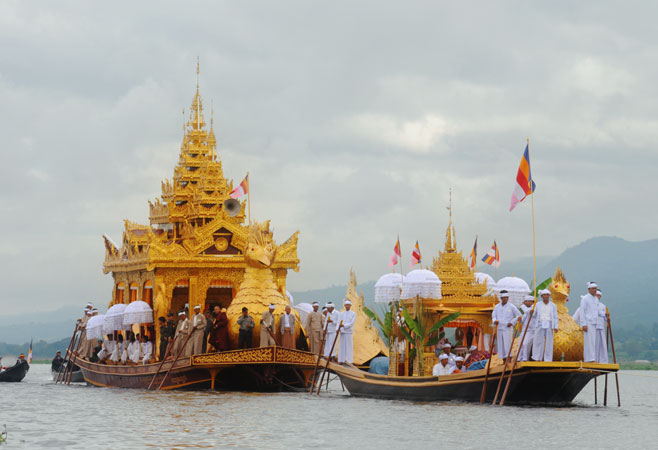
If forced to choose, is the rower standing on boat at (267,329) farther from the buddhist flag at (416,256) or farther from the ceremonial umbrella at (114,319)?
the buddhist flag at (416,256)

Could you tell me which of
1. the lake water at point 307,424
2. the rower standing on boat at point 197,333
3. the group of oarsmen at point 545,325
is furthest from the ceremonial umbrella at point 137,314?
the group of oarsmen at point 545,325

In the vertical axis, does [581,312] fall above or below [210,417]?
above

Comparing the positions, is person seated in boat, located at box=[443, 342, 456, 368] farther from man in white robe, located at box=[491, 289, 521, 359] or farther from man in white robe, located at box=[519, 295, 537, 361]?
man in white robe, located at box=[519, 295, 537, 361]

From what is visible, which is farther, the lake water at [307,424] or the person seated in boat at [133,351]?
the person seated in boat at [133,351]

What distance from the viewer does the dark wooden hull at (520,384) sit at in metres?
21.9

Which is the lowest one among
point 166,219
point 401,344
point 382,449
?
point 382,449

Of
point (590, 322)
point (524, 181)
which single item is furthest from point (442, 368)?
point (524, 181)

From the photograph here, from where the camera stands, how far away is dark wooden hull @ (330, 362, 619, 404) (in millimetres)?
21891

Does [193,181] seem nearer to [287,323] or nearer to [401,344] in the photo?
[287,323]

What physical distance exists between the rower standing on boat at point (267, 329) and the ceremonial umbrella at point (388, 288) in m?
6.15

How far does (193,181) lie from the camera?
1475 inches

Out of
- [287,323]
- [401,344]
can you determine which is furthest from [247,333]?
[401,344]

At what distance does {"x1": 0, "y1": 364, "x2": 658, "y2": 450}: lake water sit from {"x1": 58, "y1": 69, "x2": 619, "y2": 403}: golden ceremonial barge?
0.67m

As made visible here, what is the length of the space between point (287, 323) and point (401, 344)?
11.7 ft
